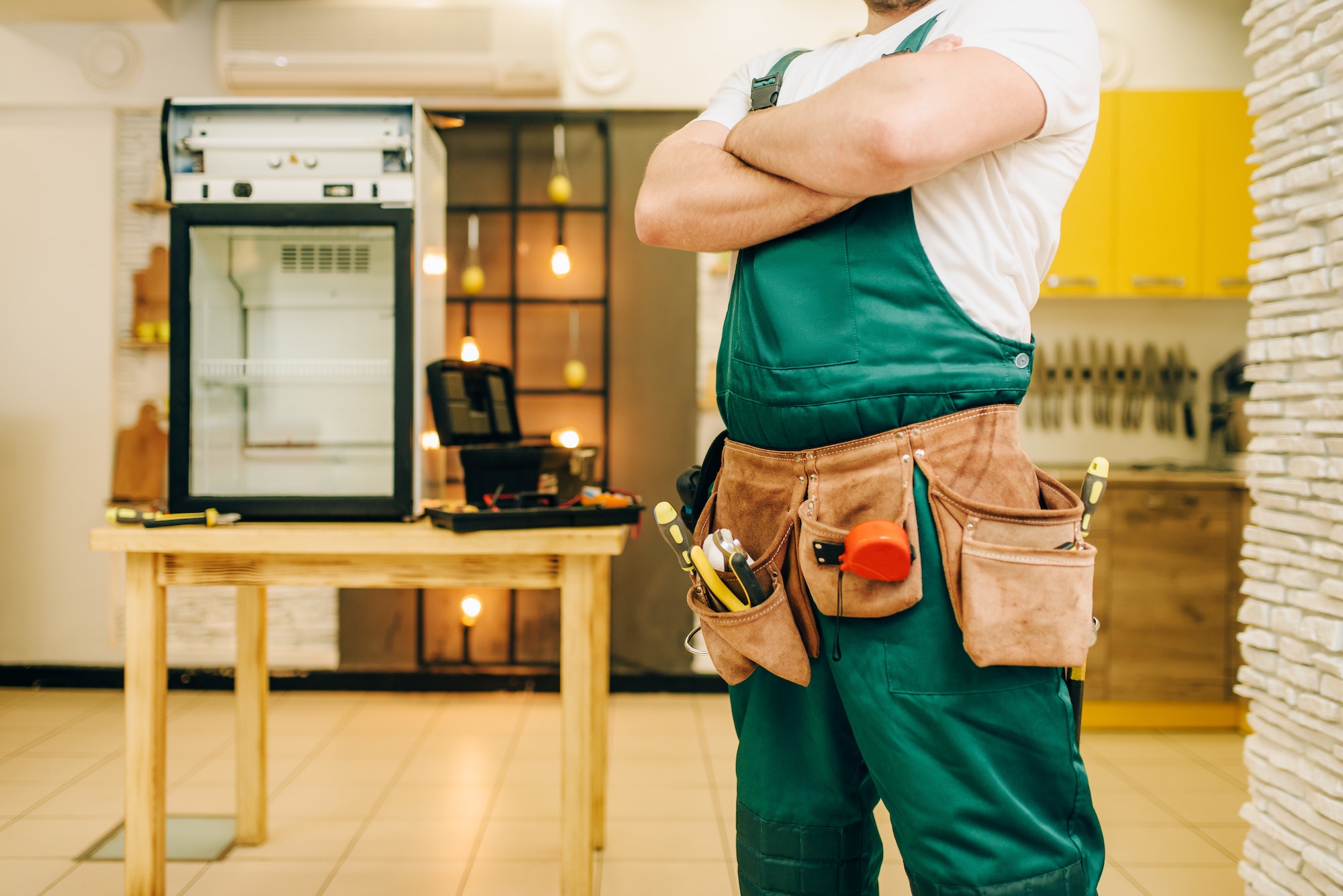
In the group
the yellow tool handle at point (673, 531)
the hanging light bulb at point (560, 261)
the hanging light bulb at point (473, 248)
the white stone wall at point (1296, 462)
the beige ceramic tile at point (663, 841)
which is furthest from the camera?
the hanging light bulb at point (473, 248)

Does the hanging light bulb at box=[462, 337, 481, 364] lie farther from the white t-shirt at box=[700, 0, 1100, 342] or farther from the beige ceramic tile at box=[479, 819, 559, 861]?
the white t-shirt at box=[700, 0, 1100, 342]

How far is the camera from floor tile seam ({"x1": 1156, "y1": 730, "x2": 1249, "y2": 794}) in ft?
8.42

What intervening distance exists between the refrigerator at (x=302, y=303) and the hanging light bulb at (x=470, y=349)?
1.06 meters

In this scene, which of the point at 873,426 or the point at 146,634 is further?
the point at 146,634

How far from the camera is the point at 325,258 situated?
2094 millimetres

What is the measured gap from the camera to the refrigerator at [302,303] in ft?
5.74

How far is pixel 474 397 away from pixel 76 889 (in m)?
1.52

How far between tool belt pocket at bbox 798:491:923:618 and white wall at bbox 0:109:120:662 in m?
3.59

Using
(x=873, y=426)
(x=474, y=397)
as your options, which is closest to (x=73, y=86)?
(x=474, y=397)

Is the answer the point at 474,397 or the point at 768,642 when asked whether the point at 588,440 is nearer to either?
the point at 474,397

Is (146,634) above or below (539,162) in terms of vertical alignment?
below

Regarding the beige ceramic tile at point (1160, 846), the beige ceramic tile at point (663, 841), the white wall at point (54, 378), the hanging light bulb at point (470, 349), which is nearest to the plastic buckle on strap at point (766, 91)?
the beige ceramic tile at point (663, 841)

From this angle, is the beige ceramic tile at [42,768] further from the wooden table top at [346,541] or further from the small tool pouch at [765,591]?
the small tool pouch at [765,591]

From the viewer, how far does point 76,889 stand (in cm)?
187
